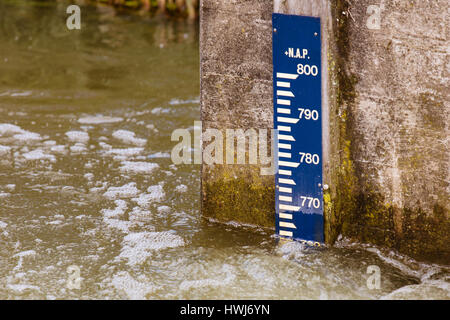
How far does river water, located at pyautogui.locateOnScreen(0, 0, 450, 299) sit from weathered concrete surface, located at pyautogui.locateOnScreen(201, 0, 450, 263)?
0.74ft

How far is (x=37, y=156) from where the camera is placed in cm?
588

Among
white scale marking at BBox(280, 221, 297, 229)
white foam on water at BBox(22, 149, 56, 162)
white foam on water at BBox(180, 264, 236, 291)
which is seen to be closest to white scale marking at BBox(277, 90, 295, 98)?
white scale marking at BBox(280, 221, 297, 229)

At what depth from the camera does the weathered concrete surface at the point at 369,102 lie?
4059 millimetres

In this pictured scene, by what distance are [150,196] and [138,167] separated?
1.81 feet

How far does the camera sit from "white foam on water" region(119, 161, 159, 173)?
5.66 metres

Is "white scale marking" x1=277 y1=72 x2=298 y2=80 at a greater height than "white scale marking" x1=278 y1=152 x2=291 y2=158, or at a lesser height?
greater

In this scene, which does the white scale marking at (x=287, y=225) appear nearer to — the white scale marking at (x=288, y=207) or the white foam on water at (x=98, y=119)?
the white scale marking at (x=288, y=207)

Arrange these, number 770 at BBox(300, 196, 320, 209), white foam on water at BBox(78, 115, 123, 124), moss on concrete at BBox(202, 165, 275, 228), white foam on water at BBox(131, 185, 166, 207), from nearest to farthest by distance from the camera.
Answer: number 770 at BBox(300, 196, 320, 209) < moss on concrete at BBox(202, 165, 275, 228) < white foam on water at BBox(131, 185, 166, 207) < white foam on water at BBox(78, 115, 123, 124)

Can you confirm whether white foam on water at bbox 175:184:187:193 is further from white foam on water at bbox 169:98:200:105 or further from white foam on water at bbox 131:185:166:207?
white foam on water at bbox 169:98:200:105

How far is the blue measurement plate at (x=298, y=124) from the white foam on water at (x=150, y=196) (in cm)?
99

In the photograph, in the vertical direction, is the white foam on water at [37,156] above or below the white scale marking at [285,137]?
below

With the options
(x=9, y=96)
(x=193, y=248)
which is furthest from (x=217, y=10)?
(x=9, y=96)

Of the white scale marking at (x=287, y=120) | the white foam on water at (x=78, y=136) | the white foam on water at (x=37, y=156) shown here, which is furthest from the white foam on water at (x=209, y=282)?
the white foam on water at (x=78, y=136)
